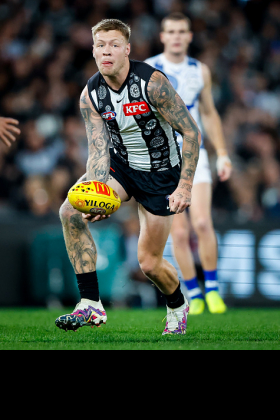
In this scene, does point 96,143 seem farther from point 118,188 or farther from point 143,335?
point 143,335

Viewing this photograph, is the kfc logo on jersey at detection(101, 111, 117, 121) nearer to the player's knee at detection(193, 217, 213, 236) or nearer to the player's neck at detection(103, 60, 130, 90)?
the player's neck at detection(103, 60, 130, 90)

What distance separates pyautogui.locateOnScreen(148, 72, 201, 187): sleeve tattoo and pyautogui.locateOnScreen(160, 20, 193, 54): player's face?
2786 mm

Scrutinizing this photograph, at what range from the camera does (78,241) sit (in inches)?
180

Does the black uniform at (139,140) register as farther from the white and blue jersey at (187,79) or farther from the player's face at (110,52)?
the white and blue jersey at (187,79)

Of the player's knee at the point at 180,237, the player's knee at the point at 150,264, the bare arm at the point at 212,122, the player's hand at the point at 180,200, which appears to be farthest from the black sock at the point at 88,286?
the bare arm at the point at 212,122

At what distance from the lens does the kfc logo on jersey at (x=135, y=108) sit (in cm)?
443

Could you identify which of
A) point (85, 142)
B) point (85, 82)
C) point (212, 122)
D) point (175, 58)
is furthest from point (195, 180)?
point (85, 82)

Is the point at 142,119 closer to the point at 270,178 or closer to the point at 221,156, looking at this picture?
the point at 221,156

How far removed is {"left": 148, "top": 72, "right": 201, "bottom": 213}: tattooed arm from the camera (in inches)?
169

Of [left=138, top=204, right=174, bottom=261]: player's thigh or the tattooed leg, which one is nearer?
the tattooed leg

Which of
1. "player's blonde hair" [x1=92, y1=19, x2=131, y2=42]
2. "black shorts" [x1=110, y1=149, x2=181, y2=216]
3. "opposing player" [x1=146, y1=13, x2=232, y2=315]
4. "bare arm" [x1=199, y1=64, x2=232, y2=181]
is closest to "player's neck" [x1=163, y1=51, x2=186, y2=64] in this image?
"opposing player" [x1=146, y1=13, x2=232, y2=315]

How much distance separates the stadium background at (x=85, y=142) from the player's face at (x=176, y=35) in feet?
9.07

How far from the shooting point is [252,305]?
27.8 ft
